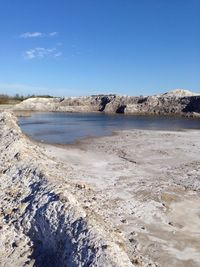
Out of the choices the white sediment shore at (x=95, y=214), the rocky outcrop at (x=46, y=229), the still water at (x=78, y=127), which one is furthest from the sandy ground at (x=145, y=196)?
the still water at (x=78, y=127)

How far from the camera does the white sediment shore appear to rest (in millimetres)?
10258

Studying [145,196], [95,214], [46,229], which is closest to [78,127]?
[145,196]

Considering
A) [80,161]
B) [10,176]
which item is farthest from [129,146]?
[10,176]

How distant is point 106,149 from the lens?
100.0ft

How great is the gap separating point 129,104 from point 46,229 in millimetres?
100415

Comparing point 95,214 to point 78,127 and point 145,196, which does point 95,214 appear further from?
point 78,127

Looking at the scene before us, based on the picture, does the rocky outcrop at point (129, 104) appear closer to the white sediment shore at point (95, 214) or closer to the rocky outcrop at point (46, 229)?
the white sediment shore at point (95, 214)

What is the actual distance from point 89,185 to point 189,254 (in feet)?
23.2

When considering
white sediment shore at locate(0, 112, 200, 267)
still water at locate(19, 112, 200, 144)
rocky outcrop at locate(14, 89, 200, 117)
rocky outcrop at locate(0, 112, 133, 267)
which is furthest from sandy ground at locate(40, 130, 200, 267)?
rocky outcrop at locate(14, 89, 200, 117)

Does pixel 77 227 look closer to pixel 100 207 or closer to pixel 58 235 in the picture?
pixel 58 235

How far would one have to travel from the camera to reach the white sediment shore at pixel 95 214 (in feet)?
33.7

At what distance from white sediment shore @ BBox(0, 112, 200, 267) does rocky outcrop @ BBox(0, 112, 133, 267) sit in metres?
0.03

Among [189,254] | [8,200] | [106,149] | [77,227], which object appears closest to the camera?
[77,227]

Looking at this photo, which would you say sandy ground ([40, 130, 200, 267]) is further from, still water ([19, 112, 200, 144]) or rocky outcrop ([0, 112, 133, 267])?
still water ([19, 112, 200, 144])
